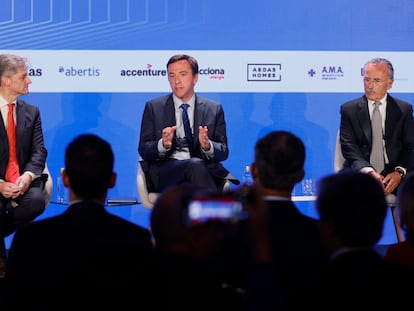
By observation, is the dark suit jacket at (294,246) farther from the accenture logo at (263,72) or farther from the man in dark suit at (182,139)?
the accenture logo at (263,72)

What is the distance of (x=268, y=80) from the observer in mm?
6465

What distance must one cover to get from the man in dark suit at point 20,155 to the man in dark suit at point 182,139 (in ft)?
2.56

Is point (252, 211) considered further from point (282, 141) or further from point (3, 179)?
point (3, 179)

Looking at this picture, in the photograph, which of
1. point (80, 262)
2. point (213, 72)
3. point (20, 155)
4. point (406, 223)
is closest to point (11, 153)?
point (20, 155)

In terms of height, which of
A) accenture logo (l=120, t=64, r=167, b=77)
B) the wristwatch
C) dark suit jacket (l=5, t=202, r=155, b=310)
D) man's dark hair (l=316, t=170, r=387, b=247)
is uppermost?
accenture logo (l=120, t=64, r=167, b=77)

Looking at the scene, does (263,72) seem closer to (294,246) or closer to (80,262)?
(294,246)

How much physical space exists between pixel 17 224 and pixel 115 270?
306 centimetres

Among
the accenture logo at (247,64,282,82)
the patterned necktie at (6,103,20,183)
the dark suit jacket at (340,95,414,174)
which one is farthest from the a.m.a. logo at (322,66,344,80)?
the patterned necktie at (6,103,20,183)

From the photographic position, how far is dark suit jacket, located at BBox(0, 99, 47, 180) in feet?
16.9

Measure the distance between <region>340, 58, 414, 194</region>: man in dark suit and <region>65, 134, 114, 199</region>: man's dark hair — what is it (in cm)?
317

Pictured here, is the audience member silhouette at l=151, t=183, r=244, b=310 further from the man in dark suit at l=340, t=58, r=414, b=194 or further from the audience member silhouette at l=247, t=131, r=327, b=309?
the man in dark suit at l=340, t=58, r=414, b=194

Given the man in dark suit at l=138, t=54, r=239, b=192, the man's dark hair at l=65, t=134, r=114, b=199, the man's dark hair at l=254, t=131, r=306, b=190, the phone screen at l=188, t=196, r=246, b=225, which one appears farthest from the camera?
the man in dark suit at l=138, t=54, r=239, b=192

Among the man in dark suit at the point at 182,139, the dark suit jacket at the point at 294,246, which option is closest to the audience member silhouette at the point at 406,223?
the dark suit jacket at the point at 294,246

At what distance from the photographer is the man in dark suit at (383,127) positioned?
5609mm
